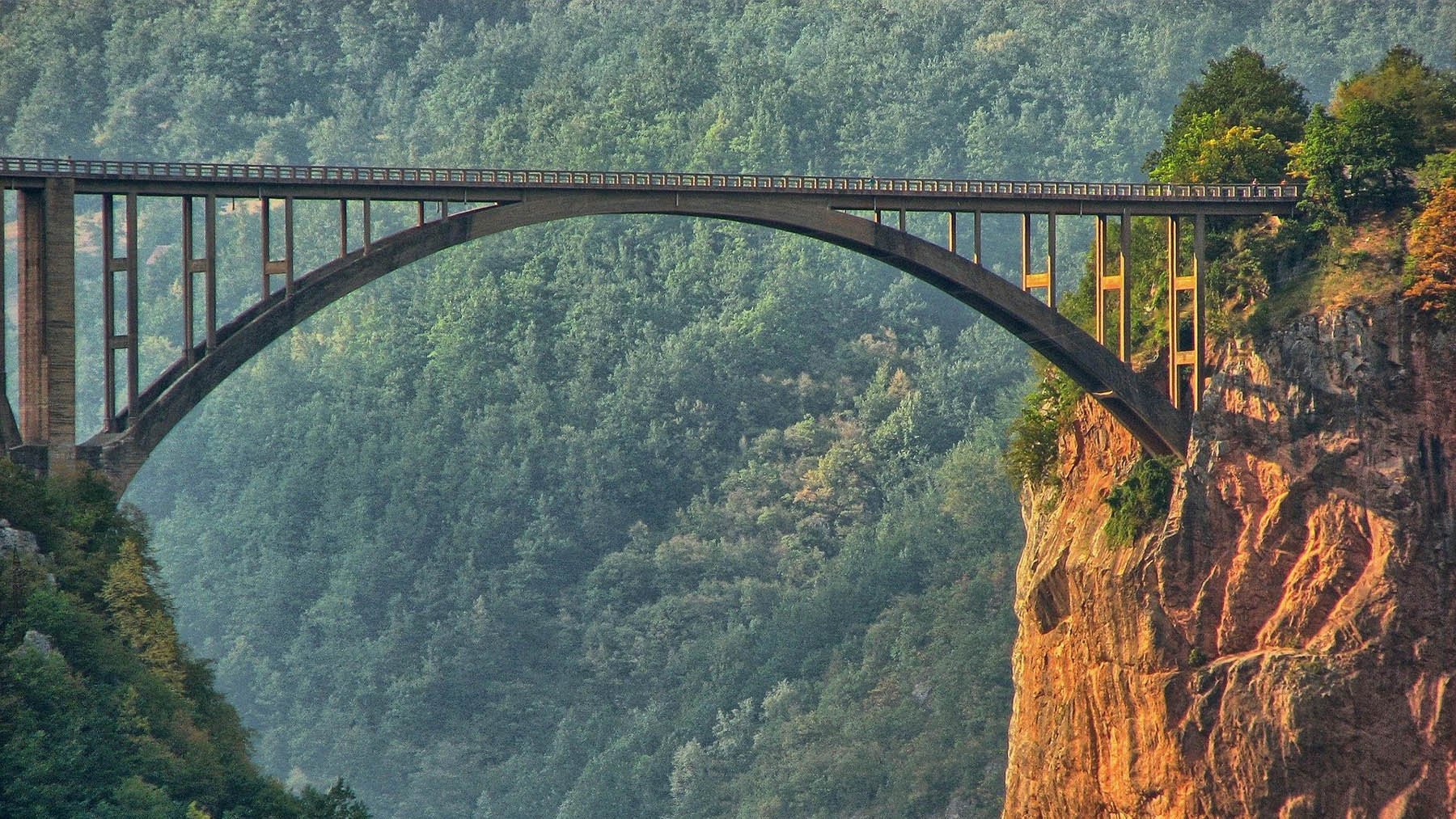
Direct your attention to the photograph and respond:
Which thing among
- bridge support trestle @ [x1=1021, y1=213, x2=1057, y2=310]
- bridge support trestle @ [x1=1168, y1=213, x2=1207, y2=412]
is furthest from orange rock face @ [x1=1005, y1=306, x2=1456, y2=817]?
bridge support trestle @ [x1=1021, y1=213, x2=1057, y2=310]

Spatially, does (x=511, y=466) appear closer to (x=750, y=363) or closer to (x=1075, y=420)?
(x=750, y=363)

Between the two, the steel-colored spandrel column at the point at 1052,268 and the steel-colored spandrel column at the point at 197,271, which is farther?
the steel-colored spandrel column at the point at 1052,268

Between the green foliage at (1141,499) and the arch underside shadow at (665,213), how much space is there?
54 cm

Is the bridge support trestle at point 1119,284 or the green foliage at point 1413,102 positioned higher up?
the green foliage at point 1413,102

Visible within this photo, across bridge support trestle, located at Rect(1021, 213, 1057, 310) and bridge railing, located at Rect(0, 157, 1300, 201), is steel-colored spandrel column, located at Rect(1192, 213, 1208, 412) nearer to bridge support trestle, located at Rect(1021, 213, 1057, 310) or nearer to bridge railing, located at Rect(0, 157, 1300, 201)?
bridge railing, located at Rect(0, 157, 1300, 201)

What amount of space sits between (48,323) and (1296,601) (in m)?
34.2

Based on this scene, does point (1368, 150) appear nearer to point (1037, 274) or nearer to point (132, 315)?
point (1037, 274)

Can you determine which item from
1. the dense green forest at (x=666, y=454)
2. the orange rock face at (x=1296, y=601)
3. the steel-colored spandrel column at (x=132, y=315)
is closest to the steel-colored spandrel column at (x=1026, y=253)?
the orange rock face at (x=1296, y=601)

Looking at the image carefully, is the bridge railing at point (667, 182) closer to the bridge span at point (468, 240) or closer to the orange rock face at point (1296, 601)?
the bridge span at point (468, 240)

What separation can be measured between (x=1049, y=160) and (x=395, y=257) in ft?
358

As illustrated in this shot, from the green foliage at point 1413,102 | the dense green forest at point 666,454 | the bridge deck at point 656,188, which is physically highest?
the green foliage at point 1413,102

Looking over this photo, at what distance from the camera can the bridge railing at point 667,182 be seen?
241 feet

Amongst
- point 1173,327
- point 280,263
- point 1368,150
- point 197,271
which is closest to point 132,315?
point 197,271

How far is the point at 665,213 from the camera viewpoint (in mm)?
81125
